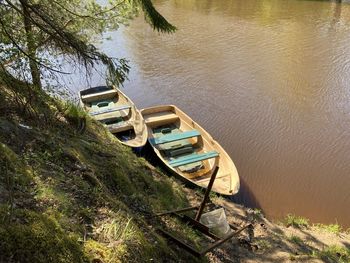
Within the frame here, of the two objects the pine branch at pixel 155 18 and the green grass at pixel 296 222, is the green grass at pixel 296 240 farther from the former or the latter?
the pine branch at pixel 155 18

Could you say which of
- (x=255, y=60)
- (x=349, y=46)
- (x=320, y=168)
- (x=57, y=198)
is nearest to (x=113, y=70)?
(x=57, y=198)

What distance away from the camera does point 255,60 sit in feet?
56.3

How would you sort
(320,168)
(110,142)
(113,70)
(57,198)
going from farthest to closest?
(320,168)
(110,142)
(113,70)
(57,198)

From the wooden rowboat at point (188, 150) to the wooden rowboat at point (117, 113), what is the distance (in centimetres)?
30

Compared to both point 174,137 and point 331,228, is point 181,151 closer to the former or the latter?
point 174,137

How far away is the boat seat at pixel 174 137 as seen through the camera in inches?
393

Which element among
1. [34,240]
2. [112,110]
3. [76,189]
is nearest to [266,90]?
[112,110]

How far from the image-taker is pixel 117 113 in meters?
11.6

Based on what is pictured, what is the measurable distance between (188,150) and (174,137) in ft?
1.56

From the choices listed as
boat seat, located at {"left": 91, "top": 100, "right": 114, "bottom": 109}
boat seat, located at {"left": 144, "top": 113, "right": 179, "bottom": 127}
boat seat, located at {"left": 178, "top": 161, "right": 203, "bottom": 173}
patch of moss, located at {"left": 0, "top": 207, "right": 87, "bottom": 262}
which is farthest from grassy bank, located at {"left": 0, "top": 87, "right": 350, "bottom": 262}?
boat seat, located at {"left": 91, "top": 100, "right": 114, "bottom": 109}

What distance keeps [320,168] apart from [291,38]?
11028mm

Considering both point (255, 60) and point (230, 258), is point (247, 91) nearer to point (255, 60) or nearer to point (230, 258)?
point (255, 60)

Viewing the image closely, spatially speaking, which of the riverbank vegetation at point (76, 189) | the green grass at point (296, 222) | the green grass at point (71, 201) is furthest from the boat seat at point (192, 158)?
the green grass at point (296, 222)

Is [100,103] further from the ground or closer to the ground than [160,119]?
further from the ground
